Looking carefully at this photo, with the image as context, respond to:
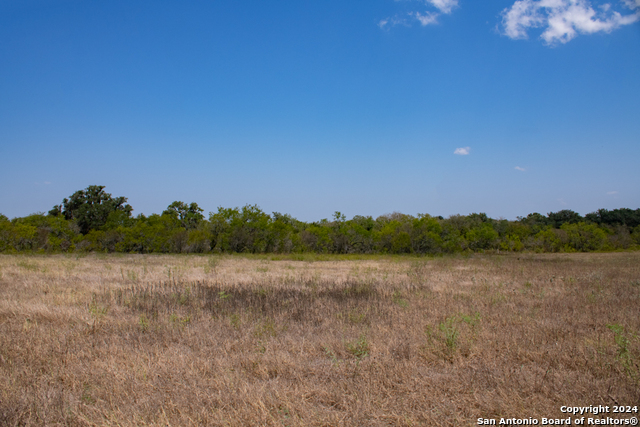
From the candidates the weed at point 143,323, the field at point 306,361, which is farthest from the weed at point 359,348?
the weed at point 143,323

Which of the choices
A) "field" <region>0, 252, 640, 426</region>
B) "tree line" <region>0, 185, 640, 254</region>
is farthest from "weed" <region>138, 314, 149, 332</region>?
"tree line" <region>0, 185, 640, 254</region>

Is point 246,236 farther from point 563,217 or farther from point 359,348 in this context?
point 563,217

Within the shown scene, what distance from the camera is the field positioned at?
350 cm

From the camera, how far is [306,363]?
186 inches

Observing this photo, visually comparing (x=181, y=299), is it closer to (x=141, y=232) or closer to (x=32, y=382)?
(x=32, y=382)

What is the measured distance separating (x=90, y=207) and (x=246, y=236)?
30.8 meters

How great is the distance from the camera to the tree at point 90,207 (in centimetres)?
5175

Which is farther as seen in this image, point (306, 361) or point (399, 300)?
point (399, 300)

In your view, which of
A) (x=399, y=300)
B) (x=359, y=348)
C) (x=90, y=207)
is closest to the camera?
(x=359, y=348)

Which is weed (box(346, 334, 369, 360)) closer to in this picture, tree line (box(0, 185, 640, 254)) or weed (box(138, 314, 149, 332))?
weed (box(138, 314, 149, 332))

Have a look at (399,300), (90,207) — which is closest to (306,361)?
(399,300)

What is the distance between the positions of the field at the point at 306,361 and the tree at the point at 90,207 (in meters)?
50.5

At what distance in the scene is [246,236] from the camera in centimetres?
3938

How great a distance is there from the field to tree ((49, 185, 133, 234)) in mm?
50532
